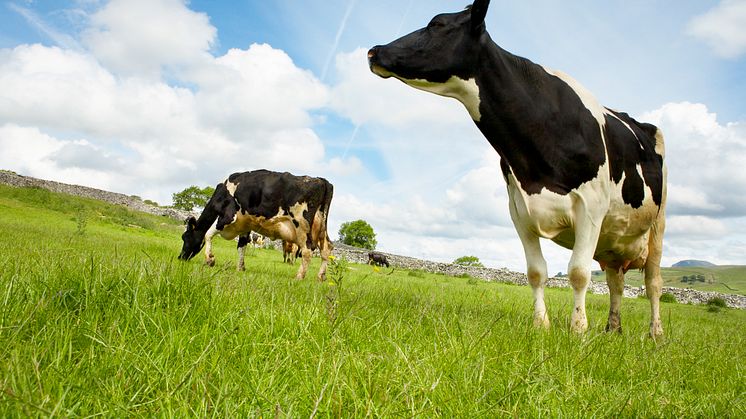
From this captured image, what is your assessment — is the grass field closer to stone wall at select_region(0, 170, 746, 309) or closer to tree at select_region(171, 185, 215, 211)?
stone wall at select_region(0, 170, 746, 309)

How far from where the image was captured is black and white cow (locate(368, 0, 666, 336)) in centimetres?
450

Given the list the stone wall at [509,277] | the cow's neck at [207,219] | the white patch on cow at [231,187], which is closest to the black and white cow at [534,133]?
the white patch on cow at [231,187]

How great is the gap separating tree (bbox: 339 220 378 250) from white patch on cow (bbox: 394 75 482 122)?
215 feet

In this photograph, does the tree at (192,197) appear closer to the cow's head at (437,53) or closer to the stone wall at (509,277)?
the stone wall at (509,277)

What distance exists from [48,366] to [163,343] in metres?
0.58

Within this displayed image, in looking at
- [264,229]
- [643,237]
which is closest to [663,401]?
[643,237]

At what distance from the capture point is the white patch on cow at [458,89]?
4.59 m

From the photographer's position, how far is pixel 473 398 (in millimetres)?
1922

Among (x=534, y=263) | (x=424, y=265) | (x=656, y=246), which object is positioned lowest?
(x=424, y=265)

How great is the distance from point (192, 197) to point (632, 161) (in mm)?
79608

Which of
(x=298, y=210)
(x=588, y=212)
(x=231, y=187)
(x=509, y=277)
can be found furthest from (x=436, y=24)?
(x=509, y=277)

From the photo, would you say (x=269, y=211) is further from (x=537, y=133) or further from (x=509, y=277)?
(x=509, y=277)

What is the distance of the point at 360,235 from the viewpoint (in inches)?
2800

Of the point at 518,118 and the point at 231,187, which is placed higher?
the point at 518,118
